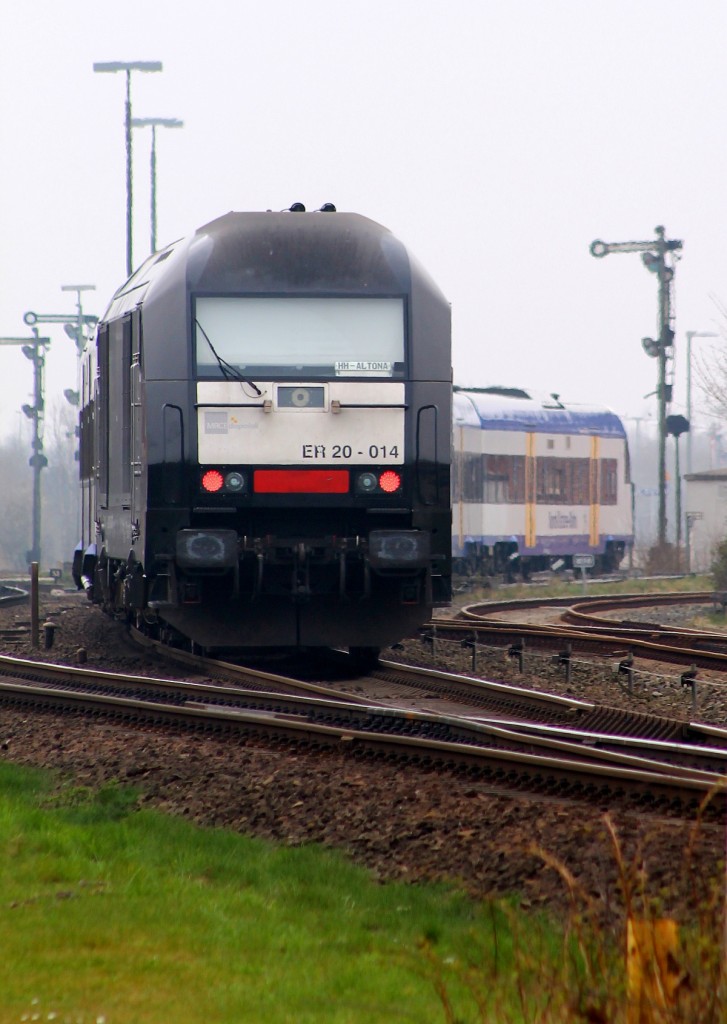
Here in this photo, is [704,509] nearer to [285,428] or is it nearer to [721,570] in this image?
[721,570]

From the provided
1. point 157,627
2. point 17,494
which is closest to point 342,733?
point 157,627

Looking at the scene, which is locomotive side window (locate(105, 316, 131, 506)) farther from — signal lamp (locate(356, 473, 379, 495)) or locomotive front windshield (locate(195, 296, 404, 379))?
signal lamp (locate(356, 473, 379, 495))

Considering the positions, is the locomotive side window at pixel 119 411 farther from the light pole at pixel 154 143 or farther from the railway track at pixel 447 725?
the light pole at pixel 154 143

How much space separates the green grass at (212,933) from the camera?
4223mm

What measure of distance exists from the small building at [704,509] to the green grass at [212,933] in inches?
1616

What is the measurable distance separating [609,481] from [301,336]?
23622mm

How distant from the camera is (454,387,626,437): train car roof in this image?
101 ft

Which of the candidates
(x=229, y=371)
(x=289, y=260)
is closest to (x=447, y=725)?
(x=229, y=371)

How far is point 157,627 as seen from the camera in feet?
50.8

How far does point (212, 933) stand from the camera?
194 inches

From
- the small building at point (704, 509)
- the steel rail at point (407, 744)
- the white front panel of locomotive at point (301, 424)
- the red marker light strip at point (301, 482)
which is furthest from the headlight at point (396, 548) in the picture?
the small building at point (704, 509)

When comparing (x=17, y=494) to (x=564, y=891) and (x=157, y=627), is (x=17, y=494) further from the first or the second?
(x=564, y=891)

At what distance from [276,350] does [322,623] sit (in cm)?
237

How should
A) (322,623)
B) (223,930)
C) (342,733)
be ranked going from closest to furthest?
(223,930)
(342,733)
(322,623)
